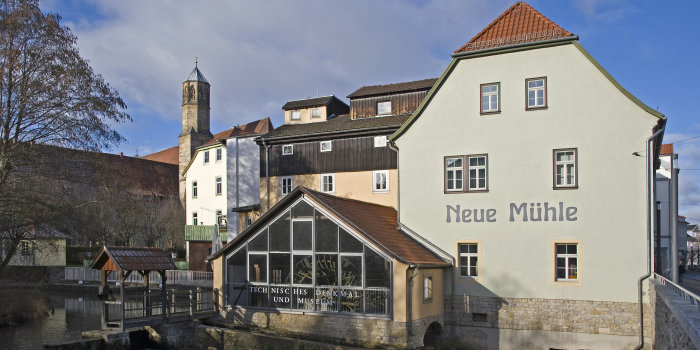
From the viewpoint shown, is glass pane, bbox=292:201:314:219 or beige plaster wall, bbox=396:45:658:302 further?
glass pane, bbox=292:201:314:219

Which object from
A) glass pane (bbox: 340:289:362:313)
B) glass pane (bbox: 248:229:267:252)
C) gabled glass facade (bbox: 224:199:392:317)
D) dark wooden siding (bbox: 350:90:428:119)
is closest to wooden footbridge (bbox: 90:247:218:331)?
gabled glass facade (bbox: 224:199:392:317)

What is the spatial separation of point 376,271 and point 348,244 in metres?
1.21

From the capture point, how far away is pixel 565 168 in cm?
1950

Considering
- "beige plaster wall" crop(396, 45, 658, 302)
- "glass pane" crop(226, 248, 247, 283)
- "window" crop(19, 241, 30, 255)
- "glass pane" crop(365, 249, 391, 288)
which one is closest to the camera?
"glass pane" crop(365, 249, 391, 288)

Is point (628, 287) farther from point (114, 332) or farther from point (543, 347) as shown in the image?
point (114, 332)

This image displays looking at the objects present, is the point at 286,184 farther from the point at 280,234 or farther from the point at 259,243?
the point at 280,234

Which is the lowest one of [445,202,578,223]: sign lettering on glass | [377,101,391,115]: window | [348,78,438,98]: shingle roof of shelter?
[445,202,578,223]: sign lettering on glass

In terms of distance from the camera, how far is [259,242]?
20625 mm

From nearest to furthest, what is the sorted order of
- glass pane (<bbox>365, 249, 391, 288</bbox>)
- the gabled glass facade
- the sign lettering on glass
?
1. glass pane (<bbox>365, 249, 391, 288</bbox>)
2. the gabled glass facade
3. the sign lettering on glass

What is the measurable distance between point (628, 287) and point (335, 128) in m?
13.3

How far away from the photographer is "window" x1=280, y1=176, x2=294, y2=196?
27734 millimetres

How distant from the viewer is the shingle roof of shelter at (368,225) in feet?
60.7

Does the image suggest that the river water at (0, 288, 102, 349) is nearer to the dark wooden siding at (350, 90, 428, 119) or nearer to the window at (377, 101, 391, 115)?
the dark wooden siding at (350, 90, 428, 119)

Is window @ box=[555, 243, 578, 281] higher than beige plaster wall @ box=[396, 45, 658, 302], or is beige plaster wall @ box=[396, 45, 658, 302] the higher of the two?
beige plaster wall @ box=[396, 45, 658, 302]
